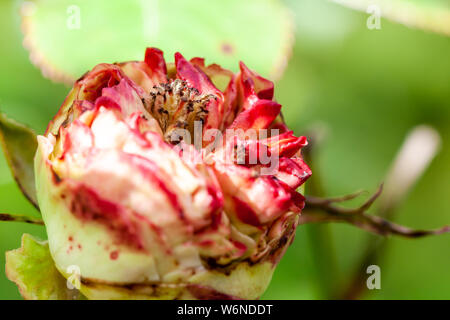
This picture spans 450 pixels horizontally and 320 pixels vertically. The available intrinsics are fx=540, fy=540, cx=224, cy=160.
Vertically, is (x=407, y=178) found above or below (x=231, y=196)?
below

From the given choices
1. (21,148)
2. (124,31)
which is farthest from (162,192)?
(124,31)

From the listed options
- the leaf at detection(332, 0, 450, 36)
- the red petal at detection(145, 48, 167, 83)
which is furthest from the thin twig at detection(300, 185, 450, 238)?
the leaf at detection(332, 0, 450, 36)

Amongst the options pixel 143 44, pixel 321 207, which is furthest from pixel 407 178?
pixel 143 44

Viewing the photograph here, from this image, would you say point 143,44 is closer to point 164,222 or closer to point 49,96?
point 49,96

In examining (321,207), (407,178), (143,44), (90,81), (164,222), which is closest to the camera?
(164,222)

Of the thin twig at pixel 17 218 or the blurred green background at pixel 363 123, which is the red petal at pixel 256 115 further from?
the blurred green background at pixel 363 123

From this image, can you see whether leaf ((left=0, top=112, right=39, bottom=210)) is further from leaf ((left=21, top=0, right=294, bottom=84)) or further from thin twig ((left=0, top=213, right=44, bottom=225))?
leaf ((left=21, top=0, right=294, bottom=84))
